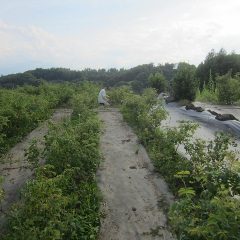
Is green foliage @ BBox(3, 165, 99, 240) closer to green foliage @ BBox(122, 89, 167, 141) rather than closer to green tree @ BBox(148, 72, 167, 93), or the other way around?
green foliage @ BBox(122, 89, 167, 141)

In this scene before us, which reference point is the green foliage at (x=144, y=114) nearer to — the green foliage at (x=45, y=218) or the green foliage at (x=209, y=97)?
the green foliage at (x=45, y=218)

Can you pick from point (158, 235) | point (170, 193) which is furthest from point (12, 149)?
point (158, 235)

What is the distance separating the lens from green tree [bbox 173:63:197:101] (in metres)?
18.1

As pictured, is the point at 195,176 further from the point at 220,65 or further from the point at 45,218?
the point at 220,65

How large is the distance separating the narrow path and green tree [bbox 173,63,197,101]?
9.71 meters

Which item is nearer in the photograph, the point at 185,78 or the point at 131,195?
the point at 131,195

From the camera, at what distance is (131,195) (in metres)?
5.80

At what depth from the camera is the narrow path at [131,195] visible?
4723mm

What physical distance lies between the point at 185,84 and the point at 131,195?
42.5 feet

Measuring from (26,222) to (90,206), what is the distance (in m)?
1.51

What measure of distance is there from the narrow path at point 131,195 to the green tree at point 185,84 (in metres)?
9.71

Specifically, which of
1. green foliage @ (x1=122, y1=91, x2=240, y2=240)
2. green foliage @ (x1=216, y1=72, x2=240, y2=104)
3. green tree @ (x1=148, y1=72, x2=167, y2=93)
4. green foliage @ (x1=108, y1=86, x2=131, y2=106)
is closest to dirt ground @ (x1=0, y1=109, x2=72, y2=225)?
green foliage @ (x1=122, y1=91, x2=240, y2=240)

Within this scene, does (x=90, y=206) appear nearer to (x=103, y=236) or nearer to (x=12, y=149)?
(x=103, y=236)

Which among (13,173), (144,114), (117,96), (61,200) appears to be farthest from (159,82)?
(61,200)
